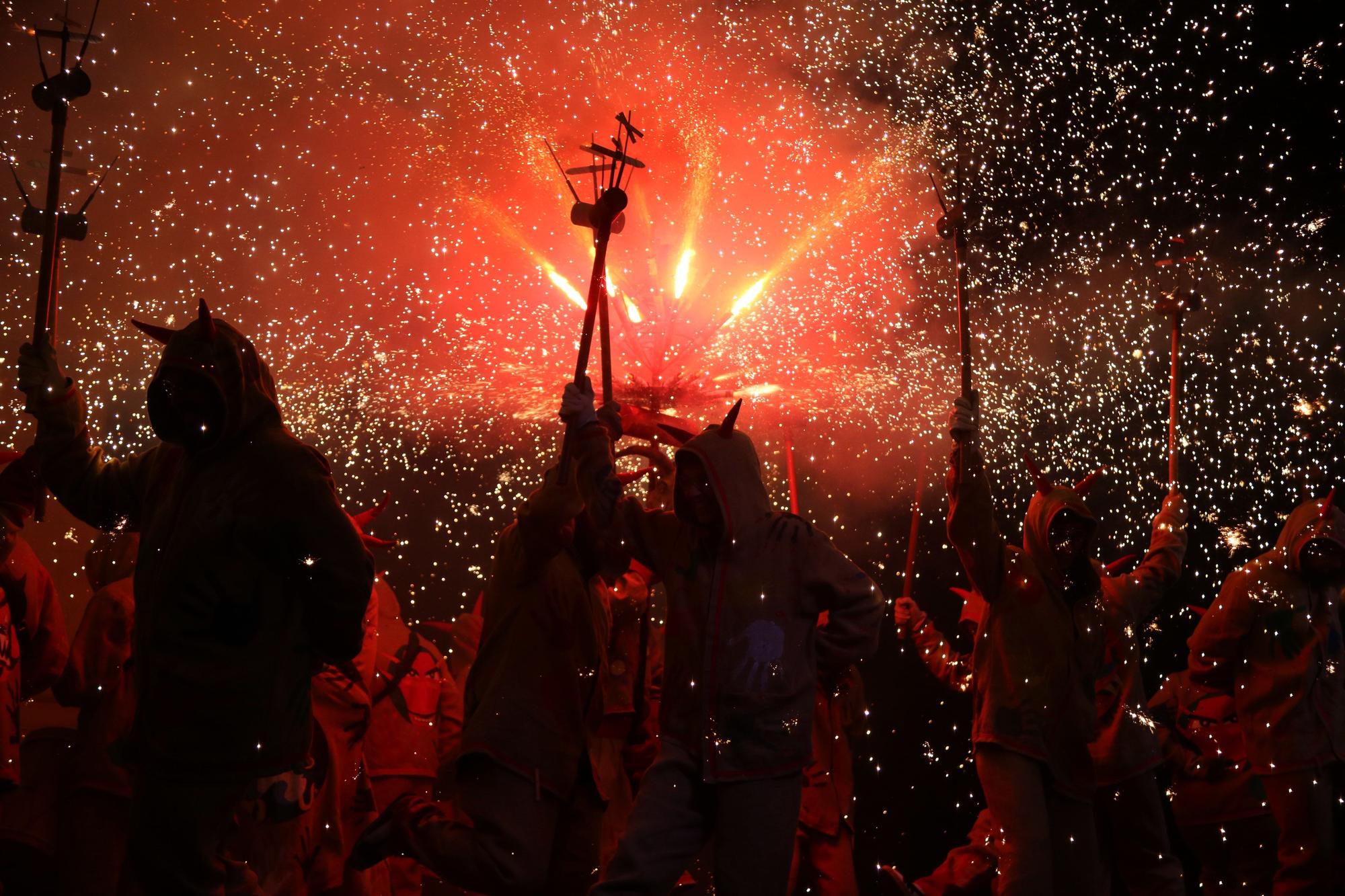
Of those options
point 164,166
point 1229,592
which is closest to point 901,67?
point 1229,592

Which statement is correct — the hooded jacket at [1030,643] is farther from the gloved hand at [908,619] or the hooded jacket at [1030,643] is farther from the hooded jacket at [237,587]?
the hooded jacket at [237,587]

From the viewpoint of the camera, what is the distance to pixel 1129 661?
5719mm

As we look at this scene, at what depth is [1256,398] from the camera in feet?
31.0

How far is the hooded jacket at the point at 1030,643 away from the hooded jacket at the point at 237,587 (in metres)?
2.85

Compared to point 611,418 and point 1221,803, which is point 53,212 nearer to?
point 611,418

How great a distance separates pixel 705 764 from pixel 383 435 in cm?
592

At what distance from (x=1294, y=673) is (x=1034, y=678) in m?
2.13

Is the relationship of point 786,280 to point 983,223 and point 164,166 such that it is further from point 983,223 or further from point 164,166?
point 164,166

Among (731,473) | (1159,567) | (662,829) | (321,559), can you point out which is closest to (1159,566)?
(1159,567)

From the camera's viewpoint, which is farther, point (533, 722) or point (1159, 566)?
point (1159, 566)

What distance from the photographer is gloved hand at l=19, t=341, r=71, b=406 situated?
12.7 ft

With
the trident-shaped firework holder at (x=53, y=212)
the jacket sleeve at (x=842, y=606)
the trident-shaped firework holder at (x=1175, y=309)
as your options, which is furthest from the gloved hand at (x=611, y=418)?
the trident-shaped firework holder at (x=1175, y=309)

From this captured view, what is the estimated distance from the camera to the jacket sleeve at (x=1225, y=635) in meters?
6.64

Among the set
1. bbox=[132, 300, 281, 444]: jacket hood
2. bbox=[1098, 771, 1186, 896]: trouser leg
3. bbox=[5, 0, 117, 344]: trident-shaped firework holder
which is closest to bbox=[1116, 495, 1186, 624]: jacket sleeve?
bbox=[1098, 771, 1186, 896]: trouser leg
